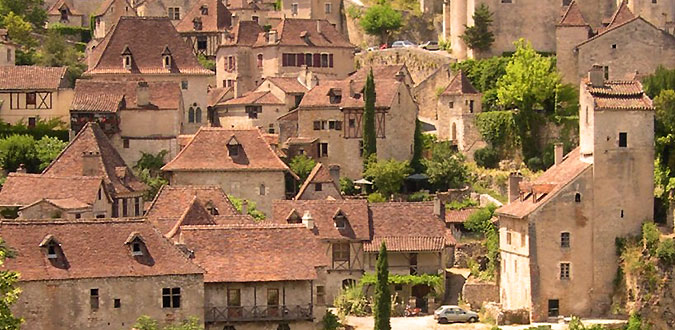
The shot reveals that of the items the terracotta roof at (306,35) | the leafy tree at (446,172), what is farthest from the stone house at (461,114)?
the terracotta roof at (306,35)

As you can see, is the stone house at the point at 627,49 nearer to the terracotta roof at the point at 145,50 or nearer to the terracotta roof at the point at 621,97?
the terracotta roof at the point at 621,97

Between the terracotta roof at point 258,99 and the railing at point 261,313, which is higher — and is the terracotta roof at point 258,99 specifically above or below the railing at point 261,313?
above

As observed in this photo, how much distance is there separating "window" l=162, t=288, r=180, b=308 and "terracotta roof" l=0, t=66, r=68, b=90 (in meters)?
33.2

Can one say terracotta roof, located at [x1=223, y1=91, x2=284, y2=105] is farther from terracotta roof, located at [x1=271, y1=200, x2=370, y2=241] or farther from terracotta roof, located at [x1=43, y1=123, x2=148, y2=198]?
terracotta roof, located at [x1=271, y1=200, x2=370, y2=241]

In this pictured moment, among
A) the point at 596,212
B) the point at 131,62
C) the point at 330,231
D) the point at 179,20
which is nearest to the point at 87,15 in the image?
the point at 179,20

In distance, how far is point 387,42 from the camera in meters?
136

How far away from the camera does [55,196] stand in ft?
286

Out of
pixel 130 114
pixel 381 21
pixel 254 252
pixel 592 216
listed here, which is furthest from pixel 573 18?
pixel 254 252

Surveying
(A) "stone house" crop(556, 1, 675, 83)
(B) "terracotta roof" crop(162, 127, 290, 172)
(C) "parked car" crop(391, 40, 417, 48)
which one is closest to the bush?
(A) "stone house" crop(556, 1, 675, 83)

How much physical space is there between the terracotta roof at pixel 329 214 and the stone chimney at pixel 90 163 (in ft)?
29.3

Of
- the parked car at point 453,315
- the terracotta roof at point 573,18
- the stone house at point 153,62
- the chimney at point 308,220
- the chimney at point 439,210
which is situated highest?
the terracotta roof at point 573,18

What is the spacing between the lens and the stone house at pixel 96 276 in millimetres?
70500

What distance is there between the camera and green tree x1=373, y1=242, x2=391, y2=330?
7975 centimetres

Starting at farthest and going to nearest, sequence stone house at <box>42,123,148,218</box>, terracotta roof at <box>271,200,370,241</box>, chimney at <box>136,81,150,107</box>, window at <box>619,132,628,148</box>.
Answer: chimney at <box>136,81,150,107</box> < stone house at <box>42,123,148,218</box> < terracotta roof at <box>271,200,370,241</box> < window at <box>619,132,628,148</box>
